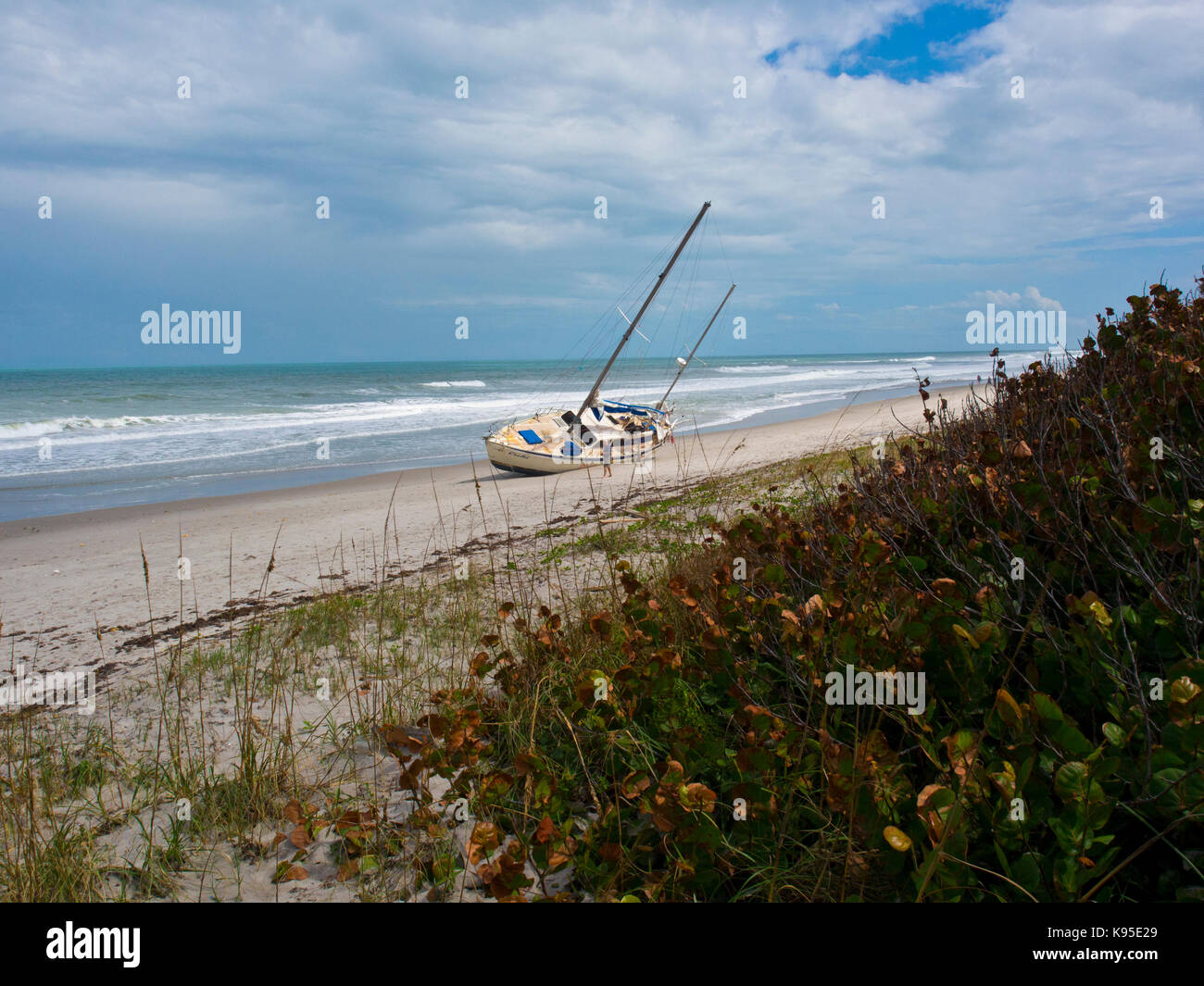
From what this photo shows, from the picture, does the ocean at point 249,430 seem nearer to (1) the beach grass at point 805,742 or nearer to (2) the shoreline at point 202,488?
(2) the shoreline at point 202,488

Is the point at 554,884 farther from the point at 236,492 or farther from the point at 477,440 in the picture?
the point at 477,440

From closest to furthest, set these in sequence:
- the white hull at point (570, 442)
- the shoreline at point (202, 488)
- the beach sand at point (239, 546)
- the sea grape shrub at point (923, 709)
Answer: the sea grape shrub at point (923, 709) → the beach sand at point (239, 546) → the shoreline at point (202, 488) → the white hull at point (570, 442)

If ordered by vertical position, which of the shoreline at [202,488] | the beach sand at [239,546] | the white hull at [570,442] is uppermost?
the white hull at [570,442]

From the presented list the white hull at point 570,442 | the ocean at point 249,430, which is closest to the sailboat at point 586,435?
the white hull at point 570,442

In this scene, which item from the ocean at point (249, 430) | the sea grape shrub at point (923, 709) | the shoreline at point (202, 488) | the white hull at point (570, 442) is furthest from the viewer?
the white hull at point (570, 442)

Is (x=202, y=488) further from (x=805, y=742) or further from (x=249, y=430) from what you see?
(x=805, y=742)

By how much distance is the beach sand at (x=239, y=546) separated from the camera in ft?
21.2

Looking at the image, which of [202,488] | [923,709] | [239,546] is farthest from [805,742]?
[202,488]

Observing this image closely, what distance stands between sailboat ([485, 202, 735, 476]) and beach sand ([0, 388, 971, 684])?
0.59 metres

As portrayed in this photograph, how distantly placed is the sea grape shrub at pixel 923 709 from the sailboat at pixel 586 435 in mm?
12578

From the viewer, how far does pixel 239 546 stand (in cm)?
1001

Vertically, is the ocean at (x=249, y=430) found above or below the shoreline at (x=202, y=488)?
above

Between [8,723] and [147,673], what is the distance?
1.53 meters
